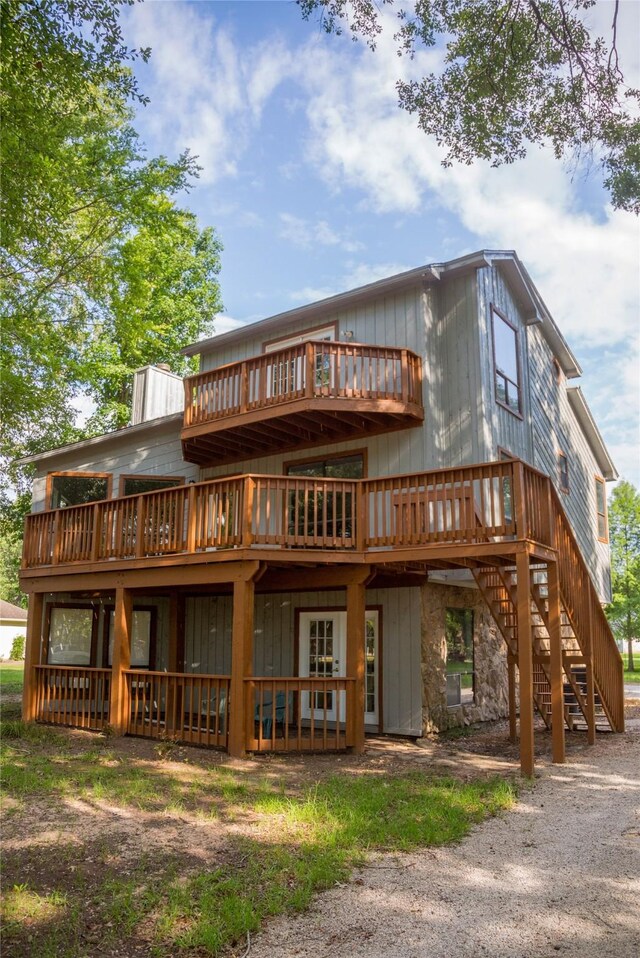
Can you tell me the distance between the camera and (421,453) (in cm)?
1326

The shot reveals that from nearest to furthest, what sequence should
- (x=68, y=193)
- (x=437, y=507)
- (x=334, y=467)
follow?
(x=437, y=507)
(x=68, y=193)
(x=334, y=467)

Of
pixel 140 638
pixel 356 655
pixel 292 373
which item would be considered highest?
pixel 292 373

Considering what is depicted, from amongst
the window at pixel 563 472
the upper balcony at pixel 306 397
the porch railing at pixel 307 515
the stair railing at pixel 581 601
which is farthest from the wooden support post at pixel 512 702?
the window at pixel 563 472

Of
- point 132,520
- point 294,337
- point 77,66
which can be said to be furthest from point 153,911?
point 294,337

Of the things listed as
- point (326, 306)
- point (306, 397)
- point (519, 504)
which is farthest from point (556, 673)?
point (326, 306)

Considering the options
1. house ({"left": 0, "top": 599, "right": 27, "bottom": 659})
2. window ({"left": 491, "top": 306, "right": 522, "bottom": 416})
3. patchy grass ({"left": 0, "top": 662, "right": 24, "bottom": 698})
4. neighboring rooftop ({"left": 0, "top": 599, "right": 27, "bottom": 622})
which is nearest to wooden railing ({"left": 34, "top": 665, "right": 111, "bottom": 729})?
patchy grass ({"left": 0, "top": 662, "right": 24, "bottom": 698})

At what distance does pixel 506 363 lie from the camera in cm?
1488

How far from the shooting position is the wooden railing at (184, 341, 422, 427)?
43.1ft

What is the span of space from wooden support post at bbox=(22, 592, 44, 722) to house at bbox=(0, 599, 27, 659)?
3599 cm

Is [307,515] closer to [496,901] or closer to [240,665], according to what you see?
[240,665]

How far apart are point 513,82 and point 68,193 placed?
7.55 meters

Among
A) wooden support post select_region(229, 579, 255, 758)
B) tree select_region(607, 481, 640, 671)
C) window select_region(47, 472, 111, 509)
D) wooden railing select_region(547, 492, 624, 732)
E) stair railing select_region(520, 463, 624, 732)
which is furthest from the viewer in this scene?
tree select_region(607, 481, 640, 671)

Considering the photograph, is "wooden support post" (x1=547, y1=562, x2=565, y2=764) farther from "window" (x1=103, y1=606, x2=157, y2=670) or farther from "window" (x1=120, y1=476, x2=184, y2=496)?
"window" (x1=103, y1=606, x2=157, y2=670)

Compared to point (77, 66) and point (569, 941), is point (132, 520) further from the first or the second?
point (569, 941)
